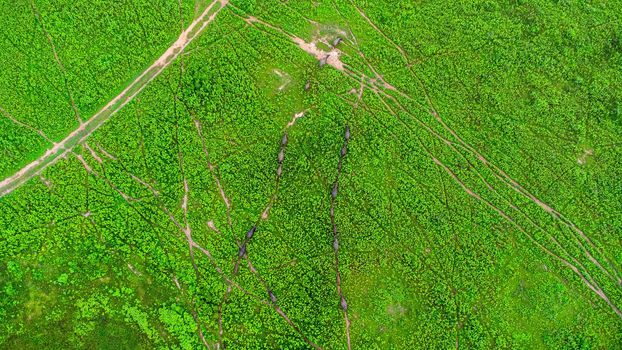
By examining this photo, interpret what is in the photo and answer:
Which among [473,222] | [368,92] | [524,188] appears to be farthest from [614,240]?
[368,92]

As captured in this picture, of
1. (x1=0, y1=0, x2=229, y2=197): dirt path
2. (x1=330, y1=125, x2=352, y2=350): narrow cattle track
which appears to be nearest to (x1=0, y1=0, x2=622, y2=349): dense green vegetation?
(x1=330, y1=125, x2=352, y2=350): narrow cattle track

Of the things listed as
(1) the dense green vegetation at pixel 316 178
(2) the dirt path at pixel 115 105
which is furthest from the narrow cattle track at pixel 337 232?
(2) the dirt path at pixel 115 105

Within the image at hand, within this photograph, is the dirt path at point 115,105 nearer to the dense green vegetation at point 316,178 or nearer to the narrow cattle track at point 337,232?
the dense green vegetation at point 316,178

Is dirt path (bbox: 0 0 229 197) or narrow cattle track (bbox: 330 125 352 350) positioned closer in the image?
narrow cattle track (bbox: 330 125 352 350)

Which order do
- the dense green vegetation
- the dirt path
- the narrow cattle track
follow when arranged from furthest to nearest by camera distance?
the dirt path, the narrow cattle track, the dense green vegetation

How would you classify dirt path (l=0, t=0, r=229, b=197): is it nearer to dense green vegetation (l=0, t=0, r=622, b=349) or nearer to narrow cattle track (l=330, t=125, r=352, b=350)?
dense green vegetation (l=0, t=0, r=622, b=349)

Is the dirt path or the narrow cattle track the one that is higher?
the dirt path

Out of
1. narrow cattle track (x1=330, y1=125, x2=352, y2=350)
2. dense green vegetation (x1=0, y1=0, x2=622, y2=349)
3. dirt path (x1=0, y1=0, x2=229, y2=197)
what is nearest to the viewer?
dense green vegetation (x1=0, y1=0, x2=622, y2=349)
